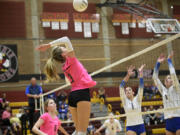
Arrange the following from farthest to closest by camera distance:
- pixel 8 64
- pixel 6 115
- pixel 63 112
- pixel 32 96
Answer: pixel 8 64 → pixel 63 112 → pixel 6 115 → pixel 32 96

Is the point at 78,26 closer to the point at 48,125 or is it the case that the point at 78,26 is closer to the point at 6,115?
the point at 6,115

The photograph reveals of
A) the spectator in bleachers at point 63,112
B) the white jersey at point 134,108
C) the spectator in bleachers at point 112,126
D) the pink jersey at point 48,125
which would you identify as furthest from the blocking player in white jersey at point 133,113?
the spectator in bleachers at point 63,112

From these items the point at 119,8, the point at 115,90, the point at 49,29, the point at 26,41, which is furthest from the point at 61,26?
the point at 115,90

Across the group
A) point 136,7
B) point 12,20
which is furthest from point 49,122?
point 136,7

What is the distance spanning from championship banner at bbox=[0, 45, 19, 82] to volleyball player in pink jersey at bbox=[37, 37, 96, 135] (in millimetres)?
12034

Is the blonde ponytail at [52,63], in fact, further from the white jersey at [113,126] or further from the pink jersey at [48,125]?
the white jersey at [113,126]

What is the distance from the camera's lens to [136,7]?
56.4 ft

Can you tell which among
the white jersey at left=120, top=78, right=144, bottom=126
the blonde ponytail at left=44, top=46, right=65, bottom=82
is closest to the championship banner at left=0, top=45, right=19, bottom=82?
the white jersey at left=120, top=78, right=144, bottom=126

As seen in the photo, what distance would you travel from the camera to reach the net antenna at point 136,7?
16.6 metres

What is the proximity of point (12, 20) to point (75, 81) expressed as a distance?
43.4 ft

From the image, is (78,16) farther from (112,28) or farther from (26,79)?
(26,79)

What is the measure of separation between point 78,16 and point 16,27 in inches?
148

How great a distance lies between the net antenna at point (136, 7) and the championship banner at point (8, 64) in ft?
19.9

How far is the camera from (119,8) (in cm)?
1700
